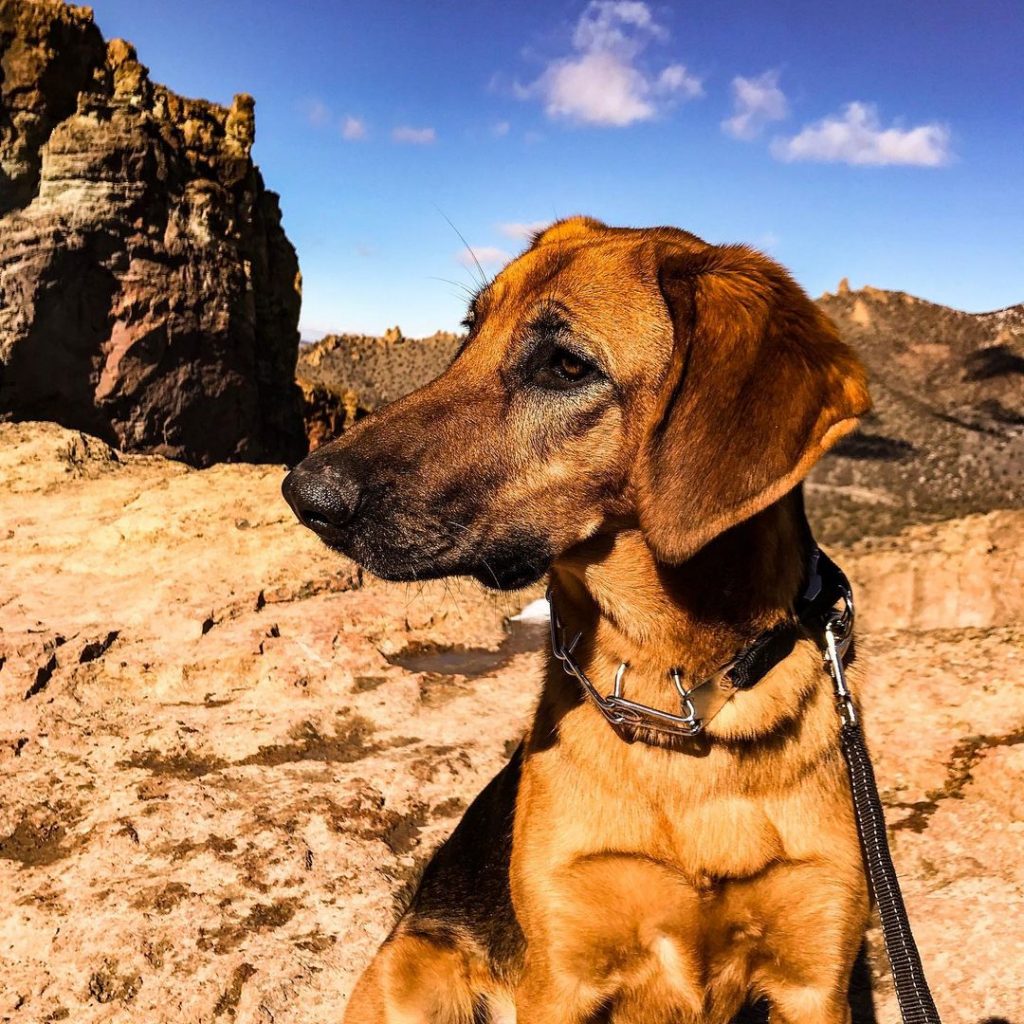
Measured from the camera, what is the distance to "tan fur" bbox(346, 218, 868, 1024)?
2049mm

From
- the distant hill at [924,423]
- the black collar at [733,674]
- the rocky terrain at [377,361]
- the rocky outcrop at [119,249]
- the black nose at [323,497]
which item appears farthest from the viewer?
the rocky terrain at [377,361]

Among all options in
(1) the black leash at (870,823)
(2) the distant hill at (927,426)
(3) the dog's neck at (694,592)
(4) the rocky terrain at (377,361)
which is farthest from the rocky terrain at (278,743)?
(4) the rocky terrain at (377,361)

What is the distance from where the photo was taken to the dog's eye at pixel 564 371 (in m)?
2.34

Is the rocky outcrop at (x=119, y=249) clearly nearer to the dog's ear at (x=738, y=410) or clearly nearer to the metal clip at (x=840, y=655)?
the dog's ear at (x=738, y=410)

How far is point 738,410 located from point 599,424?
16.1 inches

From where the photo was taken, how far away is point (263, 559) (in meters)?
5.83

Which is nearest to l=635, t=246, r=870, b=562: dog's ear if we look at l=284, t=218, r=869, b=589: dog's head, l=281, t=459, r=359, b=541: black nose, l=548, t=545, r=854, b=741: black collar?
l=284, t=218, r=869, b=589: dog's head

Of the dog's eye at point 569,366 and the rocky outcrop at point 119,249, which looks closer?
the dog's eye at point 569,366

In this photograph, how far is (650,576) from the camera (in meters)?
2.24

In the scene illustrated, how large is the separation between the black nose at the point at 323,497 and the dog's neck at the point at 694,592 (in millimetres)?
648

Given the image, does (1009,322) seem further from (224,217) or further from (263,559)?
(224,217)

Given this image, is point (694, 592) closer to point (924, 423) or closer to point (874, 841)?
point (874, 841)

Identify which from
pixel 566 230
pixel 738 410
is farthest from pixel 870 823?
pixel 566 230

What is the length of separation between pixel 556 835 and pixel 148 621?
3.63 m
